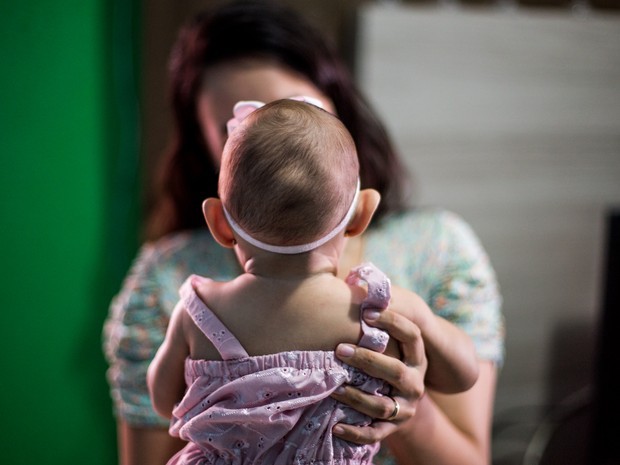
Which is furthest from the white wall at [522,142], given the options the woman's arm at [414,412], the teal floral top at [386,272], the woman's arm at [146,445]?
the woman's arm at [146,445]

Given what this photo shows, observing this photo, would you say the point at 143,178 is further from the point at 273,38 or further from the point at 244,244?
the point at 244,244

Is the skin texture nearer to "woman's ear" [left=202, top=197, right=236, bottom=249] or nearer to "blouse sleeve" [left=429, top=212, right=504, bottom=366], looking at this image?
"blouse sleeve" [left=429, top=212, right=504, bottom=366]

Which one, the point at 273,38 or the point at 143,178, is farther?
the point at 143,178

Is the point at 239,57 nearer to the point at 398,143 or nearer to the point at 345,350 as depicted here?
the point at 345,350

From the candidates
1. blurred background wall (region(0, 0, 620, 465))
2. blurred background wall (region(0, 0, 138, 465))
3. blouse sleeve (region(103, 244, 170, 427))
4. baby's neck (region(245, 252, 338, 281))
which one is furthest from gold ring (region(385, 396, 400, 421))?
blurred background wall (region(0, 0, 138, 465))

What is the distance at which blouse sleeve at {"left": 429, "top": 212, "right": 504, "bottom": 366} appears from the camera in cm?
116

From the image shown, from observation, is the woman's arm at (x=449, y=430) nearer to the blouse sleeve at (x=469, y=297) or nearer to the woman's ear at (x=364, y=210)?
the blouse sleeve at (x=469, y=297)

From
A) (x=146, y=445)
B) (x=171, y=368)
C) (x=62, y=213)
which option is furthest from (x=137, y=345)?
(x=62, y=213)

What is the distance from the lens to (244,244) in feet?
2.54

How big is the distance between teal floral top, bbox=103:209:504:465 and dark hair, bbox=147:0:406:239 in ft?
0.26

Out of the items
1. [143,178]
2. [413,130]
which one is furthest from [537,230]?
[143,178]

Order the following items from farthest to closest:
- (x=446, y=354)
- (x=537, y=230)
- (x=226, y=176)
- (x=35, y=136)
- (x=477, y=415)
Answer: (x=537, y=230), (x=35, y=136), (x=477, y=415), (x=446, y=354), (x=226, y=176)

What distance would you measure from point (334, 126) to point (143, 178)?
50.8 inches

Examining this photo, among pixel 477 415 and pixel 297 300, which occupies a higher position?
pixel 297 300
